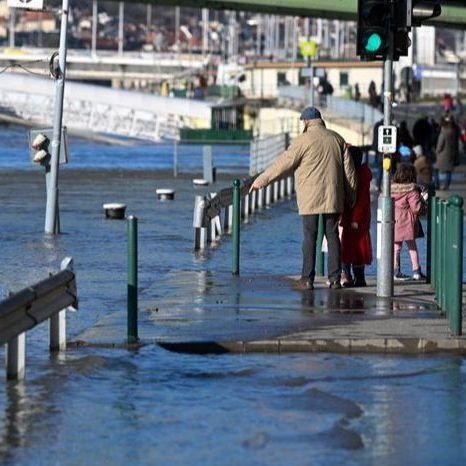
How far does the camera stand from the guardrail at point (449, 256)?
14.4 m

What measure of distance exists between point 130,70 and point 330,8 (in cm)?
14417

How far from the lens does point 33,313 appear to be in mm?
12742

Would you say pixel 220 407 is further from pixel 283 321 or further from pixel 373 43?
pixel 373 43

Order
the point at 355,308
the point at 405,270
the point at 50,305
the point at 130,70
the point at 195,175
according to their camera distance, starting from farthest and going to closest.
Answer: the point at 130,70, the point at 195,175, the point at 405,270, the point at 355,308, the point at 50,305

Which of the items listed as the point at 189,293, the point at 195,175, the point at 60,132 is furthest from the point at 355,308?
the point at 195,175

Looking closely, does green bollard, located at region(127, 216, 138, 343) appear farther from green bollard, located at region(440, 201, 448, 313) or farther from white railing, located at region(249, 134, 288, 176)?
white railing, located at region(249, 134, 288, 176)

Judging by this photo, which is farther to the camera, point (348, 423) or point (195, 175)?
point (195, 175)

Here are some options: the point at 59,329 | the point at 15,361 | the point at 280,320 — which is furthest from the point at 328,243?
the point at 15,361

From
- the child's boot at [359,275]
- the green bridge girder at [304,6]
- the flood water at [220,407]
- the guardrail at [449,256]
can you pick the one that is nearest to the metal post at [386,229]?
the guardrail at [449,256]

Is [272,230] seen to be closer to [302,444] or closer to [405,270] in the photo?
[405,270]

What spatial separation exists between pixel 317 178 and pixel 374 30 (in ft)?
4.80

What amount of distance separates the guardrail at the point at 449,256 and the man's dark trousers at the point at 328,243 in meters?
0.88

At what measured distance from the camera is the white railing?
145ft

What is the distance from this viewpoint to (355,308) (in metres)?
16.6
